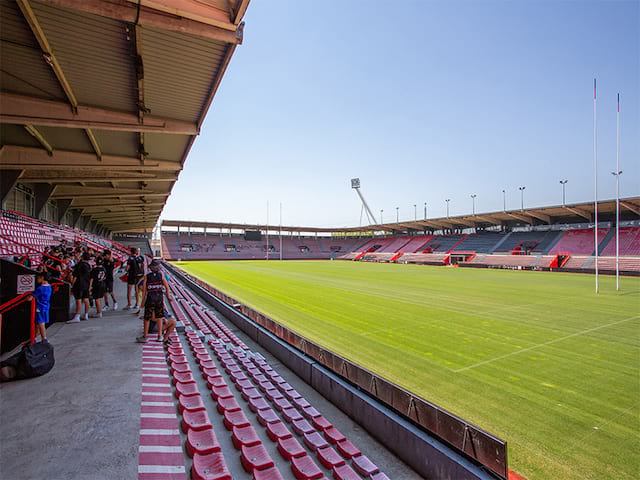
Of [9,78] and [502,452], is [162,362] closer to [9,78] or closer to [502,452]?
[502,452]

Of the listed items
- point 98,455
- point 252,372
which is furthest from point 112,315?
point 98,455

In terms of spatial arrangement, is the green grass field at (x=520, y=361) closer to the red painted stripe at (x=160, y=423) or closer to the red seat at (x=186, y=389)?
the red seat at (x=186, y=389)

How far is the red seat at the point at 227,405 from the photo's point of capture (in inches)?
144

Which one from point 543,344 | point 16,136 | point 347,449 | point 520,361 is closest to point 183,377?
point 347,449

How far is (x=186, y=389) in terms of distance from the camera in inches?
161

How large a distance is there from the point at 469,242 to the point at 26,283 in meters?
49.8

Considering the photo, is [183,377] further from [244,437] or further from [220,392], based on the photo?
[244,437]

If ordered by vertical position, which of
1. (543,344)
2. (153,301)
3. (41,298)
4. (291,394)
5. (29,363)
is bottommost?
(543,344)

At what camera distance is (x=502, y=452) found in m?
2.37

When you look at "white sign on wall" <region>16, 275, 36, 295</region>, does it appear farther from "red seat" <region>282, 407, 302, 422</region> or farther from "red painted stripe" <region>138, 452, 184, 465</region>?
"red seat" <region>282, 407, 302, 422</region>

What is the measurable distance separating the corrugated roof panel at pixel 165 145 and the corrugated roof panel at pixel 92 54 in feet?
11.4

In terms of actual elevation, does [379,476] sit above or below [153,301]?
below

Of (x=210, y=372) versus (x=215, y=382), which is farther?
(x=210, y=372)

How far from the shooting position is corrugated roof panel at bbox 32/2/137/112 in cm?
649
